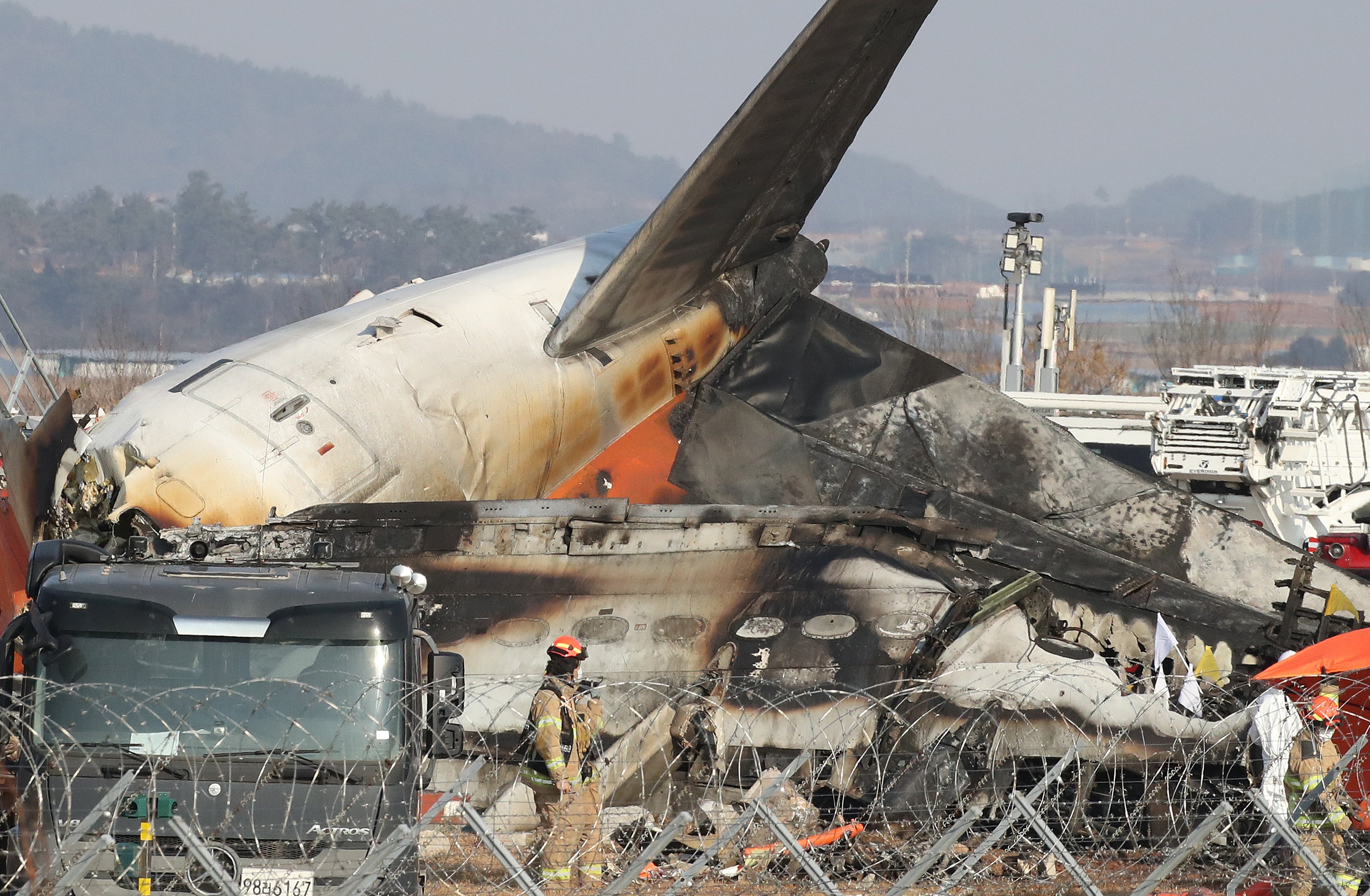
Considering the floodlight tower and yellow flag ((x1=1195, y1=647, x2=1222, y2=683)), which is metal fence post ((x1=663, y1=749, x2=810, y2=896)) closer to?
yellow flag ((x1=1195, y1=647, x2=1222, y2=683))

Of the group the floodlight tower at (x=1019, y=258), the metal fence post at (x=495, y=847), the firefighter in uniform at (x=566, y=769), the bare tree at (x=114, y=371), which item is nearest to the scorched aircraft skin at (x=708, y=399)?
the firefighter in uniform at (x=566, y=769)

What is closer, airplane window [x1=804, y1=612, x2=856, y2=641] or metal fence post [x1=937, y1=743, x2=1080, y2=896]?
metal fence post [x1=937, y1=743, x2=1080, y2=896]

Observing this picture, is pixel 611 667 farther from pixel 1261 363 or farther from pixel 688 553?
pixel 1261 363

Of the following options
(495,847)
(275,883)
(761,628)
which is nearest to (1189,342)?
(761,628)

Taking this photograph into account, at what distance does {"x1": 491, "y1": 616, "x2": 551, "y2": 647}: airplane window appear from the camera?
13250 mm

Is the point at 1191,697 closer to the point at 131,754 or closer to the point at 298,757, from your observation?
the point at 298,757

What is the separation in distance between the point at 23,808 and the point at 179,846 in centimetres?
107

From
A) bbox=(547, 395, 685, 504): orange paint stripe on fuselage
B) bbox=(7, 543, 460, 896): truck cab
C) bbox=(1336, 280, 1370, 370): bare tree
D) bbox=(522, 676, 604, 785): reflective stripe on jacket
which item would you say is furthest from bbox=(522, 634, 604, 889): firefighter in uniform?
bbox=(1336, 280, 1370, 370): bare tree

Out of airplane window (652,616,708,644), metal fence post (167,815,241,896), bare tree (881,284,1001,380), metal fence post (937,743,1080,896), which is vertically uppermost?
metal fence post (167,815,241,896)

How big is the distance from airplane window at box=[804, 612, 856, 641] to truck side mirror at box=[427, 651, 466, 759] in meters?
3.96

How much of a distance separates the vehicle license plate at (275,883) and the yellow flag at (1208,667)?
1025 centimetres

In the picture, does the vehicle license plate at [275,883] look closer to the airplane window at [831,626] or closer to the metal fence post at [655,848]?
the metal fence post at [655,848]

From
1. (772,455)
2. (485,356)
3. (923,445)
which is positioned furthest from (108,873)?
(923,445)

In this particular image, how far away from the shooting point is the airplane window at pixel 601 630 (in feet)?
43.9
